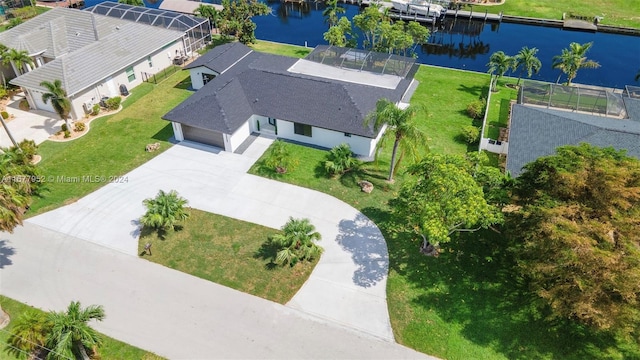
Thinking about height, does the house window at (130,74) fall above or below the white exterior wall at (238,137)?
above

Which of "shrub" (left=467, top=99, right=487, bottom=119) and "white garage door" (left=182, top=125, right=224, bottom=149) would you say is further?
"shrub" (left=467, top=99, right=487, bottom=119)

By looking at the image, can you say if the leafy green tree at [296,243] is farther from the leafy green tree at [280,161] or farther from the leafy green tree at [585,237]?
the leafy green tree at [585,237]

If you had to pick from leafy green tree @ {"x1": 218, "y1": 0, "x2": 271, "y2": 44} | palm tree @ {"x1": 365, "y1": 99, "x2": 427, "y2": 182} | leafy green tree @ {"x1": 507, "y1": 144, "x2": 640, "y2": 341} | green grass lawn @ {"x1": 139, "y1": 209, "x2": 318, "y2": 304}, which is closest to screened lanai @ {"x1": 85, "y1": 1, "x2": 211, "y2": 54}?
leafy green tree @ {"x1": 218, "y1": 0, "x2": 271, "y2": 44}

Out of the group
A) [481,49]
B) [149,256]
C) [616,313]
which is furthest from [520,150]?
[481,49]

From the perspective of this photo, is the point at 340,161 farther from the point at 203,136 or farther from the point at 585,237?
the point at 585,237

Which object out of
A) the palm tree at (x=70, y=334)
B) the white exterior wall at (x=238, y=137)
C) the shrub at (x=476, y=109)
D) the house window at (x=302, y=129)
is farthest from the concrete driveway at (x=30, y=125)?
the shrub at (x=476, y=109)

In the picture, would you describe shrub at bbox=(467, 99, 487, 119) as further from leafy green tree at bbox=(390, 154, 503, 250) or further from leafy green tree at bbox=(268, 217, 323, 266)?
leafy green tree at bbox=(268, 217, 323, 266)
